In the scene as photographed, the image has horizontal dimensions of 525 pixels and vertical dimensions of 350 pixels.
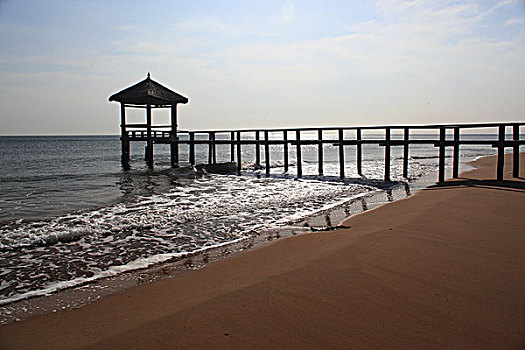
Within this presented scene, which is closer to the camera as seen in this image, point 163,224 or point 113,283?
point 113,283

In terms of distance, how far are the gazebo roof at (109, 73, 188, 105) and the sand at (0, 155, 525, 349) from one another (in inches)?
646

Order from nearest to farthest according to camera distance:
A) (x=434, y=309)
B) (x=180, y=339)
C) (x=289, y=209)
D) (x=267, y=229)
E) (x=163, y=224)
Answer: (x=180, y=339) → (x=434, y=309) → (x=267, y=229) → (x=163, y=224) → (x=289, y=209)

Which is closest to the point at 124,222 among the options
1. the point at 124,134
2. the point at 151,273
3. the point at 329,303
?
the point at 151,273

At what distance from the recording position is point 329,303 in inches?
112

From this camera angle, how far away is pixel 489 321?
2477 mm

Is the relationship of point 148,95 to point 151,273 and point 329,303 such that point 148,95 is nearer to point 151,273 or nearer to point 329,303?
point 151,273

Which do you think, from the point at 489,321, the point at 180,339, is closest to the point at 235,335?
the point at 180,339

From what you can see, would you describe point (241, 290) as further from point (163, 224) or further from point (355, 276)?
point (163, 224)

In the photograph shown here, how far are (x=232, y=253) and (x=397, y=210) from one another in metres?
3.46

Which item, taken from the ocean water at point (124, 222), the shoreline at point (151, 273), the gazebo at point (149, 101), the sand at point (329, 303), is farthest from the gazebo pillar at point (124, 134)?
the sand at point (329, 303)

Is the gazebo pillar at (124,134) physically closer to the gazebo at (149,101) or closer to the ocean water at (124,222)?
the gazebo at (149,101)

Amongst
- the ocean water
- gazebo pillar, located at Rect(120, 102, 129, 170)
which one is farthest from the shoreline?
gazebo pillar, located at Rect(120, 102, 129, 170)

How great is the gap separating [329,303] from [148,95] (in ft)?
58.7

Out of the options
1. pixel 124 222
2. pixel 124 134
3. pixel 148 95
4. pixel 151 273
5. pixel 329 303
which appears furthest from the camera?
pixel 124 134
